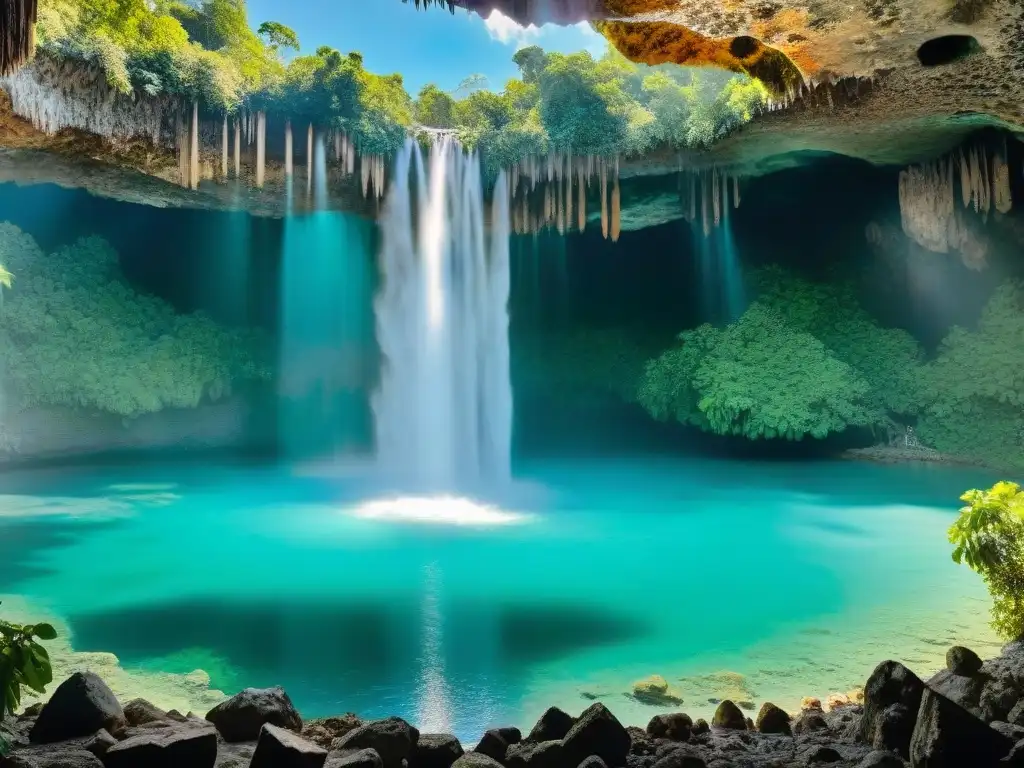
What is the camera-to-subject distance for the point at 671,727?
4.02 meters

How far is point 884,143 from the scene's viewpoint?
14.8m

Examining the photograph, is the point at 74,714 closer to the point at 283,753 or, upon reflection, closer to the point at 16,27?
the point at 283,753

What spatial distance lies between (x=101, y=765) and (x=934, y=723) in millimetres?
3348

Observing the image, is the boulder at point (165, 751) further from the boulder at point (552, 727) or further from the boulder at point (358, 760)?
the boulder at point (552, 727)

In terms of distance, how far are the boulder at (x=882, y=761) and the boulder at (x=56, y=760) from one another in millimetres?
3033

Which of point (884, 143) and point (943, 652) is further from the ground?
point (884, 143)

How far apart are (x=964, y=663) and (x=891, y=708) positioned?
1087mm

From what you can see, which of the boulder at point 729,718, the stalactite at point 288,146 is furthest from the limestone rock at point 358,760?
the stalactite at point 288,146

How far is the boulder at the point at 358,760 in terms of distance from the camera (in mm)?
3053

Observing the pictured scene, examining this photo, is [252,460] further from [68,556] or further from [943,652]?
[943,652]

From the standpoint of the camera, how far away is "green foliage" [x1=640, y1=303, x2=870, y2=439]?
59.8 feet

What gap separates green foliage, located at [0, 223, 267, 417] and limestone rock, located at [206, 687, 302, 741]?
17.4 meters

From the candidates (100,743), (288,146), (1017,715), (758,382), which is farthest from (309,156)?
(1017,715)

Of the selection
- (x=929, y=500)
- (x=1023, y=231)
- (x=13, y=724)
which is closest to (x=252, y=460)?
(x=929, y=500)
